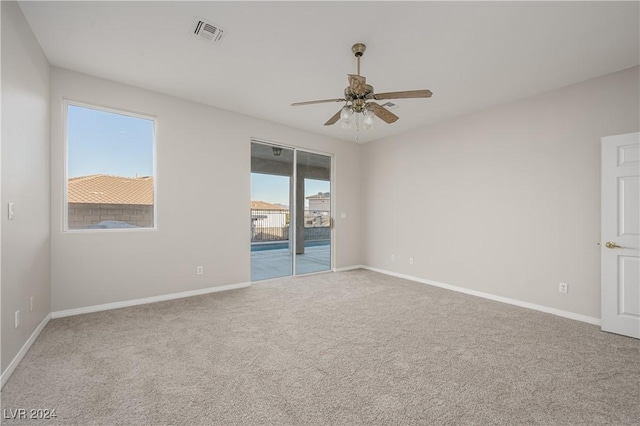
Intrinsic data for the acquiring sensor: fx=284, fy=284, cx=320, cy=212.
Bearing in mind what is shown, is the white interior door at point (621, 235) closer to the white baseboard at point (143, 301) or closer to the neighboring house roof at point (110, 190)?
the white baseboard at point (143, 301)

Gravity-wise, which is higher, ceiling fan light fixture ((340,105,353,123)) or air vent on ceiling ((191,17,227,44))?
air vent on ceiling ((191,17,227,44))

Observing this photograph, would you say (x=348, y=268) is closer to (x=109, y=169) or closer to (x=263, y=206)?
(x=263, y=206)

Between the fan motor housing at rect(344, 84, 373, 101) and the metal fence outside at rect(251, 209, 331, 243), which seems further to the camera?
the metal fence outside at rect(251, 209, 331, 243)

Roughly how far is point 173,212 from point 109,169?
0.88 m

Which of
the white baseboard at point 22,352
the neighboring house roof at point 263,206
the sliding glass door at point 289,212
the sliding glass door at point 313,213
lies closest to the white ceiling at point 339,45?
the sliding glass door at point 289,212

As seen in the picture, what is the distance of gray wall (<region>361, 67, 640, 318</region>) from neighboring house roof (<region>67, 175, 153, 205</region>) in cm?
407

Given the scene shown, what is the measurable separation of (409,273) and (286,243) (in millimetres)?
2321

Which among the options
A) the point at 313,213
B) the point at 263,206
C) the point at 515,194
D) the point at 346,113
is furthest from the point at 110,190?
the point at 515,194

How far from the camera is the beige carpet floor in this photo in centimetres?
168

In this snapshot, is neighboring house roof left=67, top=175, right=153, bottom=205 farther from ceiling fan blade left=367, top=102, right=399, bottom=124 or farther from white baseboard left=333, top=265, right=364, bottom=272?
white baseboard left=333, top=265, right=364, bottom=272

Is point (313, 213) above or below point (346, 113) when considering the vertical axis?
below

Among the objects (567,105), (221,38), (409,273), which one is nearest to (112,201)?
(221,38)

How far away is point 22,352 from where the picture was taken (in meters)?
2.23

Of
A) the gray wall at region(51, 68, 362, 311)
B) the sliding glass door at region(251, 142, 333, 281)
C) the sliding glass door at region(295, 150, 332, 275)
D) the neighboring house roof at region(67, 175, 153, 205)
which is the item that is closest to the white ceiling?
the gray wall at region(51, 68, 362, 311)
